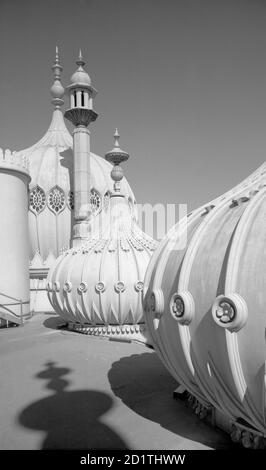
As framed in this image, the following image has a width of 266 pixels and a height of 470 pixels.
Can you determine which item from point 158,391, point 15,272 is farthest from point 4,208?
point 158,391

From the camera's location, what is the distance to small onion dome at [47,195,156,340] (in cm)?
1598

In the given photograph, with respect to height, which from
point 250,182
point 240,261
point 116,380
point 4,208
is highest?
point 4,208

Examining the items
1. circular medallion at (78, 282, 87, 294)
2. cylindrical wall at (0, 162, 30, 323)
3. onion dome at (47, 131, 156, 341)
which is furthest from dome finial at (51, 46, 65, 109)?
circular medallion at (78, 282, 87, 294)

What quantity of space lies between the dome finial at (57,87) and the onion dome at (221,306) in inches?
1401

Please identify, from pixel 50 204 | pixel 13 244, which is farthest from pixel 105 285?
pixel 50 204

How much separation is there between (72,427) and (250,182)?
706 cm

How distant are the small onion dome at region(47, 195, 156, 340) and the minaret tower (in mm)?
9238

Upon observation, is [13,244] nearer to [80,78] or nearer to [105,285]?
[105,285]

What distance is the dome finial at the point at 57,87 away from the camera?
36719mm

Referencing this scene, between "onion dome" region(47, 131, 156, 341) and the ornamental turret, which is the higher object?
the ornamental turret

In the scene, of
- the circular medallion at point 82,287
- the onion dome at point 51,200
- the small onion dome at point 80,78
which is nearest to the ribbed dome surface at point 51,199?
the onion dome at point 51,200

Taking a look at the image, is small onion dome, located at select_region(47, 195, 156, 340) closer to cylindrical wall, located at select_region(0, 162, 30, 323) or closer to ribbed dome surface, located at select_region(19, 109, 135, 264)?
cylindrical wall, located at select_region(0, 162, 30, 323)
